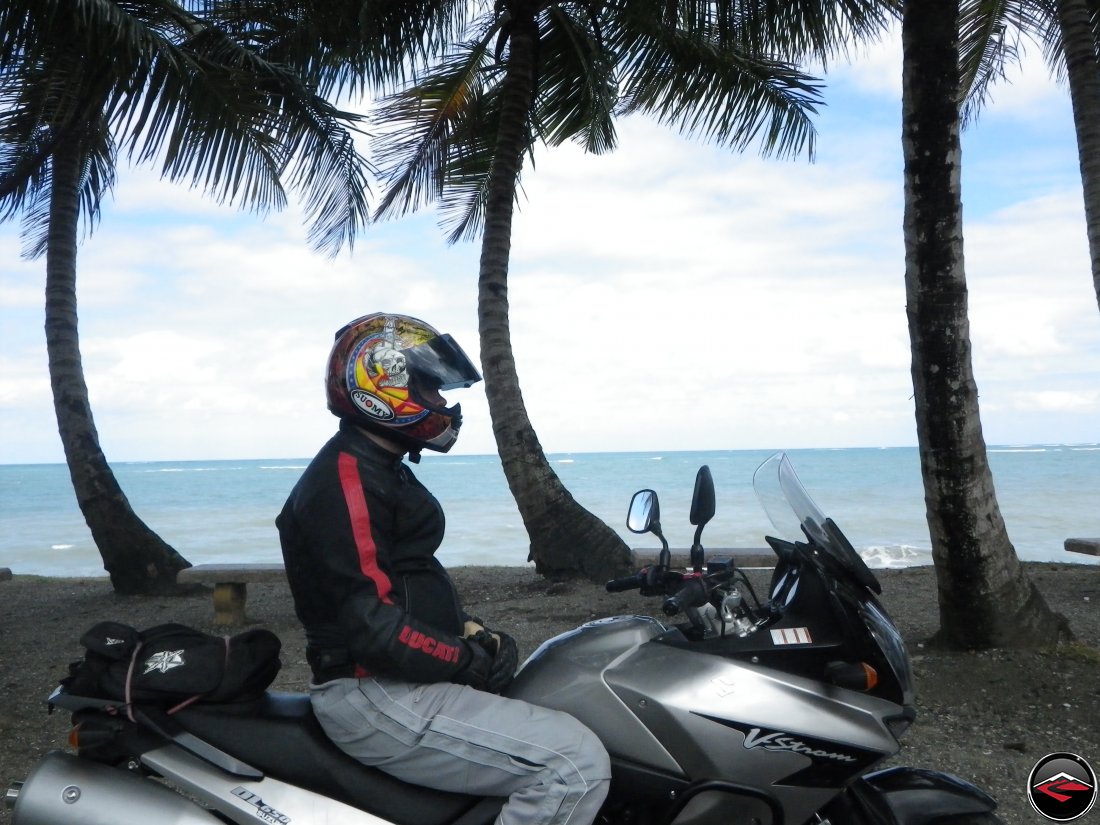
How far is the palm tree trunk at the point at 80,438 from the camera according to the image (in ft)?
30.7

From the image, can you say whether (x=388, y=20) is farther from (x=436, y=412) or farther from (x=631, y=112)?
(x=436, y=412)

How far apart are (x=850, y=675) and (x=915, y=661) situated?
350 cm

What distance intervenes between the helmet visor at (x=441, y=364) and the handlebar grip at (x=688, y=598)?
776 mm

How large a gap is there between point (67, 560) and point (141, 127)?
52.9ft

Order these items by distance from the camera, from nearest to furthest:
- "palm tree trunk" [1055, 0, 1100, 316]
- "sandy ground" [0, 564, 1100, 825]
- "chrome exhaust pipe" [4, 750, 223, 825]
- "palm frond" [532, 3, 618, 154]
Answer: "chrome exhaust pipe" [4, 750, 223, 825] < "sandy ground" [0, 564, 1100, 825] < "palm tree trunk" [1055, 0, 1100, 316] < "palm frond" [532, 3, 618, 154]

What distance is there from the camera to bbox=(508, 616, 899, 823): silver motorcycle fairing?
2.39 meters

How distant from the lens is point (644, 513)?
8.82 ft

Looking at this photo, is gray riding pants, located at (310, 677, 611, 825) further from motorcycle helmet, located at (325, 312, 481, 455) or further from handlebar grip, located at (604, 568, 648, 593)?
motorcycle helmet, located at (325, 312, 481, 455)

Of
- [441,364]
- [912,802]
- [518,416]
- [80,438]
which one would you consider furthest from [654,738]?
[80,438]

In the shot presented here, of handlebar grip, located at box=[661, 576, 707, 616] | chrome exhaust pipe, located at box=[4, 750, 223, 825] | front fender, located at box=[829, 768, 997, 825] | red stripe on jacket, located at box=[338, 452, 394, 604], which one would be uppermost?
red stripe on jacket, located at box=[338, 452, 394, 604]

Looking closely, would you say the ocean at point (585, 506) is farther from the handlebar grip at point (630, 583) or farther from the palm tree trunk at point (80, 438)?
the handlebar grip at point (630, 583)

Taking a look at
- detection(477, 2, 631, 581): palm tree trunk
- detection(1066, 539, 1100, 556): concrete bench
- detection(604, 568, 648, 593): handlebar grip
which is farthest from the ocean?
detection(604, 568, 648, 593): handlebar grip

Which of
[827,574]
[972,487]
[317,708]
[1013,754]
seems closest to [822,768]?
[827,574]

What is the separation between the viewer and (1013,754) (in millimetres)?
4477
